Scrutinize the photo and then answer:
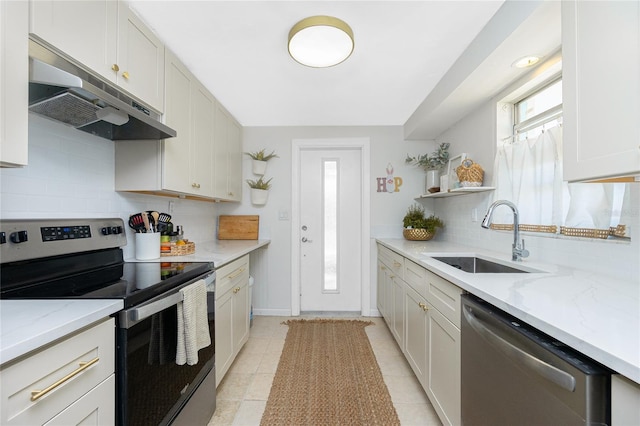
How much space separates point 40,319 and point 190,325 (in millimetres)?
578

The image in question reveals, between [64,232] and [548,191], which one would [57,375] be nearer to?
[64,232]

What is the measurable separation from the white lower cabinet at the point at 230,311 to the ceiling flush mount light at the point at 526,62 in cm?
222

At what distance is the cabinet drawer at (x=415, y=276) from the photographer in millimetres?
1680

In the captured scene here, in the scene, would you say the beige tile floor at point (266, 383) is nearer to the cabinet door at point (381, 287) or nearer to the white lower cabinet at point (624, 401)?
the cabinet door at point (381, 287)

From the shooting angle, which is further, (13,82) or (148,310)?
(148,310)

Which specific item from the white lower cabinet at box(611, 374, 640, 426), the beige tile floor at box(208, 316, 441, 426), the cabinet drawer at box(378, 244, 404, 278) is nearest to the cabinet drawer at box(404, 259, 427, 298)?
the cabinet drawer at box(378, 244, 404, 278)

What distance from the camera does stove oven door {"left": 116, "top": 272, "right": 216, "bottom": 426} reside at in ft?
3.00

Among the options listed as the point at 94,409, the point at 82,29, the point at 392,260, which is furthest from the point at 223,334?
the point at 82,29

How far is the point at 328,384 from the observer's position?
1917 millimetres

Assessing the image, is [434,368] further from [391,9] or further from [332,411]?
[391,9]

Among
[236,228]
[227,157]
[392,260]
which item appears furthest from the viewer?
[236,228]

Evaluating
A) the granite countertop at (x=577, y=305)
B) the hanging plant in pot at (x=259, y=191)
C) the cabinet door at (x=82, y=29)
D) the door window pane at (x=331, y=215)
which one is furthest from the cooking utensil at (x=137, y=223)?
the door window pane at (x=331, y=215)

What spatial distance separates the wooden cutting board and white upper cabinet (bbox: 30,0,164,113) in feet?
5.60

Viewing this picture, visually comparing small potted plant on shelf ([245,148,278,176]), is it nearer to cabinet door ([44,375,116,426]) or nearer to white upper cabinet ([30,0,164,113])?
white upper cabinet ([30,0,164,113])
